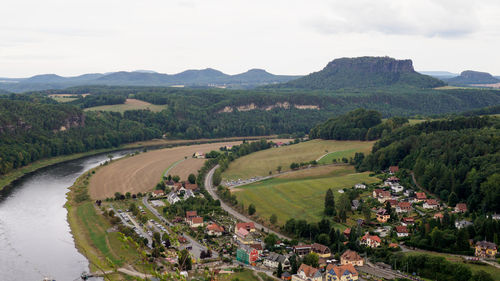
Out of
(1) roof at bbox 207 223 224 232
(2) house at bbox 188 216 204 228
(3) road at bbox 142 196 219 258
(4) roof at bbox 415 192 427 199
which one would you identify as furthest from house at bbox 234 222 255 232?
(4) roof at bbox 415 192 427 199

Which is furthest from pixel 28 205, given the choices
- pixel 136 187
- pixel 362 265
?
pixel 362 265

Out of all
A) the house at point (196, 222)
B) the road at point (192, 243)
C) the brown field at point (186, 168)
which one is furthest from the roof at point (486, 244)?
the brown field at point (186, 168)

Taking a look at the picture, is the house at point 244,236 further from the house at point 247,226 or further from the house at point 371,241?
the house at point 371,241

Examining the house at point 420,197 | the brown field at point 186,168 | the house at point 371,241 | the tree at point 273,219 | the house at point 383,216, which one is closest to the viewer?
the house at point 371,241

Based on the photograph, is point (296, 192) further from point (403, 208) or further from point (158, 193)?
point (158, 193)

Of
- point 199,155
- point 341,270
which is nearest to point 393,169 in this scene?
point 341,270

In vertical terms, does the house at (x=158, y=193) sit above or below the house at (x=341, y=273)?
below
